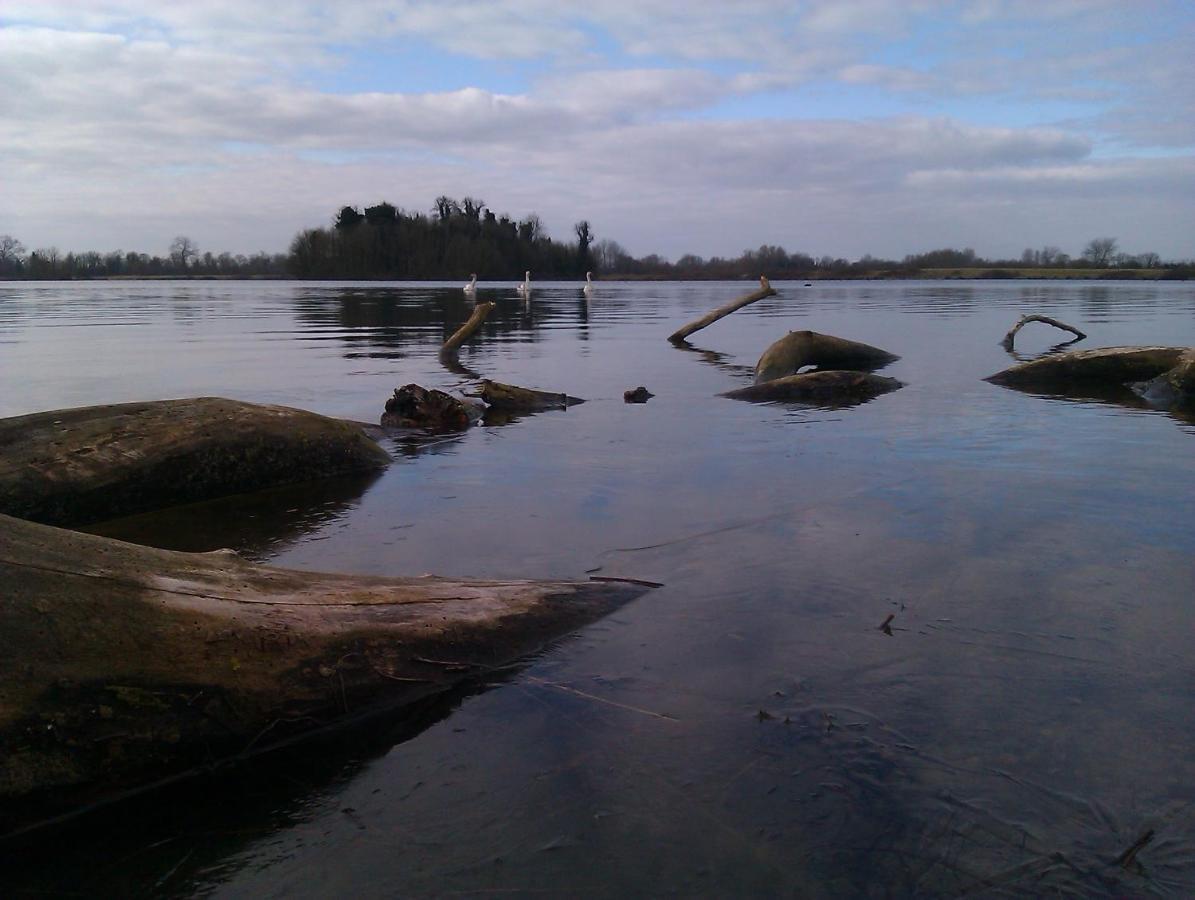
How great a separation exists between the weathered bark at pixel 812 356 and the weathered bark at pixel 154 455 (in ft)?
24.6

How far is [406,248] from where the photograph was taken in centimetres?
9881

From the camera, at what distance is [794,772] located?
10.1ft

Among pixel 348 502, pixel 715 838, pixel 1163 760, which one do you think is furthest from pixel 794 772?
pixel 348 502

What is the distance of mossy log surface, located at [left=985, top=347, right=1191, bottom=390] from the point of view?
13.0 m

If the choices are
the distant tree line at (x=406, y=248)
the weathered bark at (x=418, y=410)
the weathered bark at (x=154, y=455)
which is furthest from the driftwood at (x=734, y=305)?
the distant tree line at (x=406, y=248)

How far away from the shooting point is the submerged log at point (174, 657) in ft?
9.30

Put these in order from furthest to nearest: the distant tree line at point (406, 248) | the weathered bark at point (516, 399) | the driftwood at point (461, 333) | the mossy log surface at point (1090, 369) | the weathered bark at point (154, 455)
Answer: the distant tree line at point (406, 248) → the driftwood at point (461, 333) → the mossy log surface at point (1090, 369) → the weathered bark at point (516, 399) → the weathered bark at point (154, 455)

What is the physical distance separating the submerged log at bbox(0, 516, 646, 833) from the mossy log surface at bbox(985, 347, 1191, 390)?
38.9 ft

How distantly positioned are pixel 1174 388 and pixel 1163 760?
10.6 meters

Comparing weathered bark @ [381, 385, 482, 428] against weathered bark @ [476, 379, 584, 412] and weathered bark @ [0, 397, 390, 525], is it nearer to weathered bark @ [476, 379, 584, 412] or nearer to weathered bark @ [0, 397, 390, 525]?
weathered bark @ [476, 379, 584, 412]

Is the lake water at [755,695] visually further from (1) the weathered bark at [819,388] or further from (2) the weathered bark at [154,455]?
(1) the weathered bark at [819,388]

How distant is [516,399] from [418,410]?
5.73 ft

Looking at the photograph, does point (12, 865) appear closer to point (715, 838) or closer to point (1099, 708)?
point (715, 838)

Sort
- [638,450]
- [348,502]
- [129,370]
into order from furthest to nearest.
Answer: [129,370]
[638,450]
[348,502]
